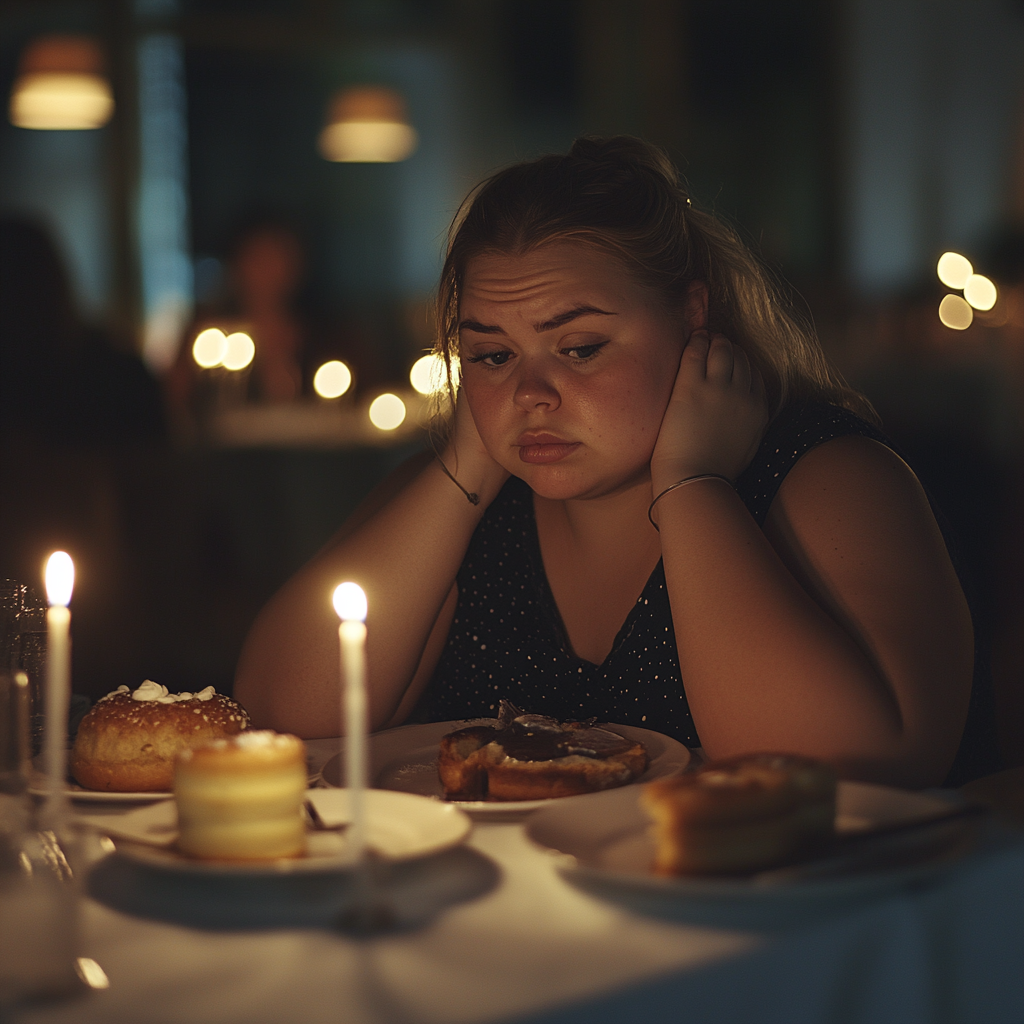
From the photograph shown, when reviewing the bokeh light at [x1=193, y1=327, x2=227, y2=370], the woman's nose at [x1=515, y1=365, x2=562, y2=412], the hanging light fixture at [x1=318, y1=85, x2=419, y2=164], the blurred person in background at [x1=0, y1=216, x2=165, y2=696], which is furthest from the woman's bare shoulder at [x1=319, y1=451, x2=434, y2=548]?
the hanging light fixture at [x1=318, y1=85, x2=419, y2=164]

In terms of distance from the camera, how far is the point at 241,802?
2.99 ft

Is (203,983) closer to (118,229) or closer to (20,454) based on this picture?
(20,454)

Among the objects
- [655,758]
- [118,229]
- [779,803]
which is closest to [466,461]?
[655,758]

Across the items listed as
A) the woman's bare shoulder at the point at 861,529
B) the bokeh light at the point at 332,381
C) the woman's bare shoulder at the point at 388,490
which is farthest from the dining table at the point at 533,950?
the bokeh light at the point at 332,381

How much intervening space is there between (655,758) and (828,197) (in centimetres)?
871

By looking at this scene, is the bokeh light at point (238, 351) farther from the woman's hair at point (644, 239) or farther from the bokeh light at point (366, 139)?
the woman's hair at point (644, 239)

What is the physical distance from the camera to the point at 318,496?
4.87 m

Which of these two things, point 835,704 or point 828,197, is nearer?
point 835,704

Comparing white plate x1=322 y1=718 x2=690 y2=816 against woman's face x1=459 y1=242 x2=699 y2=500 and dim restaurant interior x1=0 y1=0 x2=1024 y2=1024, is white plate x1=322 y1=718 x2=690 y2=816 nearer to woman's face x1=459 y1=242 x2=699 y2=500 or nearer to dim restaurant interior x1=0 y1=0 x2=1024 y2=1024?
dim restaurant interior x1=0 y1=0 x2=1024 y2=1024

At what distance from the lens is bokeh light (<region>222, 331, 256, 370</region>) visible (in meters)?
5.55

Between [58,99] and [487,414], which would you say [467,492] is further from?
[58,99]

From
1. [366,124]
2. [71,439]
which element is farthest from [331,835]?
[366,124]

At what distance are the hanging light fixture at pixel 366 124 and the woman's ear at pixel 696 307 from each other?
21.5 ft

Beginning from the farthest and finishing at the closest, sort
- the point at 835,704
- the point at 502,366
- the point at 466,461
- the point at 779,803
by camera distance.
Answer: the point at 466,461, the point at 502,366, the point at 835,704, the point at 779,803
